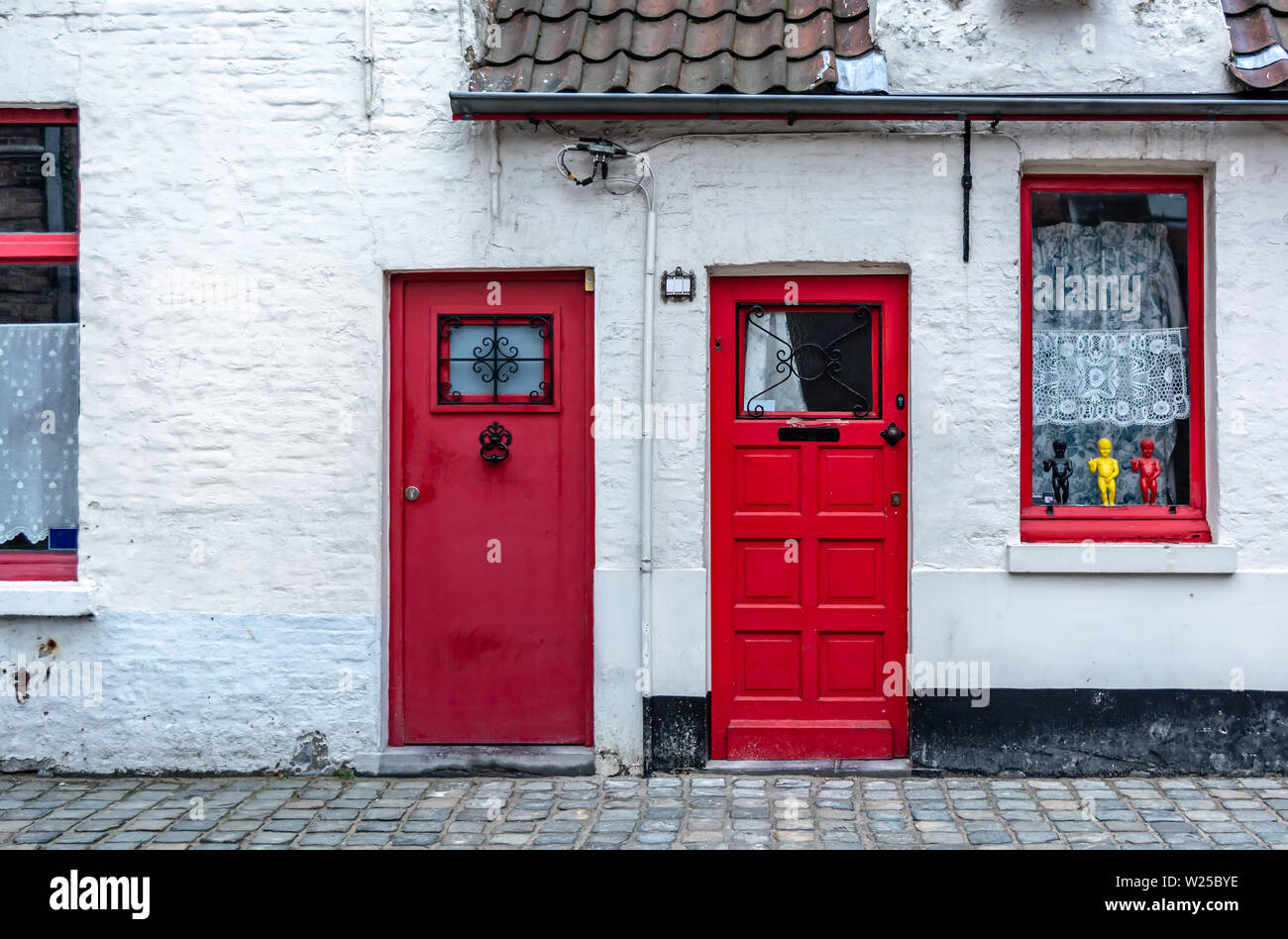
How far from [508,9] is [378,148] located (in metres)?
0.97

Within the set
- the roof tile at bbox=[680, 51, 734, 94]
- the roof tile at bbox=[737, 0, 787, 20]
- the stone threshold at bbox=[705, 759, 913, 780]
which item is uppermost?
the roof tile at bbox=[737, 0, 787, 20]

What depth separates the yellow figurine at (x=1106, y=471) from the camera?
20.7ft

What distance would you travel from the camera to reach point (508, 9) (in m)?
6.26

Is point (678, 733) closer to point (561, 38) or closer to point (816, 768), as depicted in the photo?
point (816, 768)

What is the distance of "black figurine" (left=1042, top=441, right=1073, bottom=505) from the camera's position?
20.8 ft

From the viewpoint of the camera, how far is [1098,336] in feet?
20.8

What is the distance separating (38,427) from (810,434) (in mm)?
3989

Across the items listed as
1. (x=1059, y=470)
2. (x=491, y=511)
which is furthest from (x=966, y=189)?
(x=491, y=511)

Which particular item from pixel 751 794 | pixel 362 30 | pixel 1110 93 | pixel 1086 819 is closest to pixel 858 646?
pixel 751 794

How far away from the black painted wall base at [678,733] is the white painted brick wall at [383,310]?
0.09 metres

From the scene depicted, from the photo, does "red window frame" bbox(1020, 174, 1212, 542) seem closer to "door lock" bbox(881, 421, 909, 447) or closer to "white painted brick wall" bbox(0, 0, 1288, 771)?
"white painted brick wall" bbox(0, 0, 1288, 771)

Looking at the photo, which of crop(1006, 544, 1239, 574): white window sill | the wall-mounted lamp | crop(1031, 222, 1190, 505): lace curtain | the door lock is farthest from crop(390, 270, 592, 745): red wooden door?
crop(1031, 222, 1190, 505): lace curtain

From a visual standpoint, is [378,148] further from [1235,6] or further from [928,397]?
[1235,6]

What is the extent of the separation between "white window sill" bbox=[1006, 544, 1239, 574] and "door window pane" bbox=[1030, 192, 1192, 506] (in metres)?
0.36
